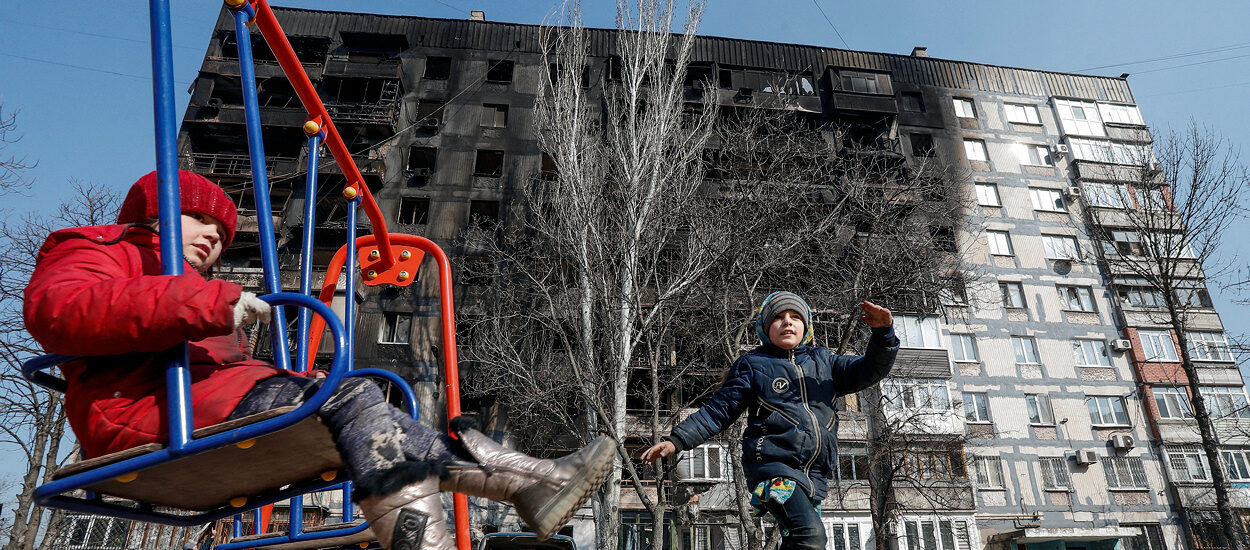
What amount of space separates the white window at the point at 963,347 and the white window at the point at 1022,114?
42.4 ft

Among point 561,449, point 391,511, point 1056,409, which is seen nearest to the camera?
point 391,511

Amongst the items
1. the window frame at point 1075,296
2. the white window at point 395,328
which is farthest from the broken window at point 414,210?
the window frame at point 1075,296

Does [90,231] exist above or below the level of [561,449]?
below

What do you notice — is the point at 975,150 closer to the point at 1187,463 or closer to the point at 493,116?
the point at 1187,463

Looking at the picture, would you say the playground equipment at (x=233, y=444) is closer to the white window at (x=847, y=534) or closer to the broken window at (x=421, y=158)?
the white window at (x=847, y=534)

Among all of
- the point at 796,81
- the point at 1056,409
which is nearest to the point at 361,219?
the point at 796,81

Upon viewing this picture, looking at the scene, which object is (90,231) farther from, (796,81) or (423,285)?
(796,81)

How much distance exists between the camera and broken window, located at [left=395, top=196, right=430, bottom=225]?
26.5m

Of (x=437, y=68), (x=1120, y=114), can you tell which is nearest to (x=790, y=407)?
(x=437, y=68)

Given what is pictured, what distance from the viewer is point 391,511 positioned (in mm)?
1629

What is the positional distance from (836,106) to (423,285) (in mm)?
19546

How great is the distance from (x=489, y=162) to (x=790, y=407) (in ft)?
85.8

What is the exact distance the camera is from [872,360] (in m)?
3.15

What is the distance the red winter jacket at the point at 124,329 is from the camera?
1.56 m
